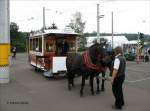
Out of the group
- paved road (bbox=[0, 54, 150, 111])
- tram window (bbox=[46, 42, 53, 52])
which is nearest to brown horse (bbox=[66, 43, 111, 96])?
paved road (bbox=[0, 54, 150, 111])

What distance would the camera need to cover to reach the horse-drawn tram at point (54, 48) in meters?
17.7

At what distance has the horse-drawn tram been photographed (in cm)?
1769

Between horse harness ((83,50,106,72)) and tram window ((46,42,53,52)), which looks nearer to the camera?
horse harness ((83,50,106,72))

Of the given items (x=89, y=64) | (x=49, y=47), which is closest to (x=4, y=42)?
(x=49, y=47)

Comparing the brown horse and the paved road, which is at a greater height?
the brown horse

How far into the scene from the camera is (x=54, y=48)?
19.4m

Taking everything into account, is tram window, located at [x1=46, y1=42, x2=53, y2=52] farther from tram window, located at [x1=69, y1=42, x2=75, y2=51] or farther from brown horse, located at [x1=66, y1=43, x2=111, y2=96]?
brown horse, located at [x1=66, y1=43, x2=111, y2=96]

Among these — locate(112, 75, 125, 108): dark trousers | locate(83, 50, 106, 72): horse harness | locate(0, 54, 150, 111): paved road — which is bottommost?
locate(0, 54, 150, 111): paved road

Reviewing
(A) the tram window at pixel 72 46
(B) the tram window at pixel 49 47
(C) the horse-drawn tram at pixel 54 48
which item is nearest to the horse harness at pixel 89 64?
(C) the horse-drawn tram at pixel 54 48

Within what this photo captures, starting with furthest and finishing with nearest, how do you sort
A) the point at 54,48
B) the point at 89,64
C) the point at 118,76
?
the point at 54,48
the point at 89,64
the point at 118,76

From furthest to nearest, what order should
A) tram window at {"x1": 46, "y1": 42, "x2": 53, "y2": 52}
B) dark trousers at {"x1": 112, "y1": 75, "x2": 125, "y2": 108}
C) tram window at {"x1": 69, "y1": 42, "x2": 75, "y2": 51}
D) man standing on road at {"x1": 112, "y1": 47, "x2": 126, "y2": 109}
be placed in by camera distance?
1. tram window at {"x1": 69, "y1": 42, "x2": 75, "y2": 51}
2. tram window at {"x1": 46, "y1": 42, "x2": 53, "y2": 52}
3. dark trousers at {"x1": 112, "y1": 75, "x2": 125, "y2": 108}
4. man standing on road at {"x1": 112, "y1": 47, "x2": 126, "y2": 109}

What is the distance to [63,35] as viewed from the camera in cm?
1930

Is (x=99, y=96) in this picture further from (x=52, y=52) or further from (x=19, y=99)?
(x=52, y=52)

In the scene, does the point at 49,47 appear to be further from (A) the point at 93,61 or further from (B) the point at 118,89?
(B) the point at 118,89
